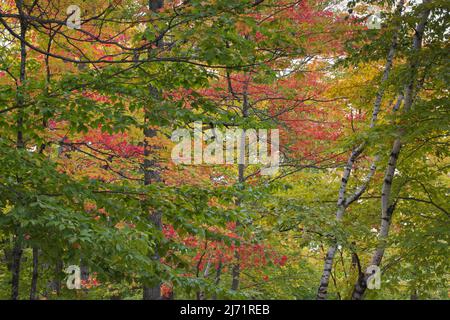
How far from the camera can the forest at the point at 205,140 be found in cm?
623

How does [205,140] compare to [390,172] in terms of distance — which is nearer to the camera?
[390,172]

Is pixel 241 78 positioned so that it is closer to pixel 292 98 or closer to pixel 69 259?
pixel 292 98

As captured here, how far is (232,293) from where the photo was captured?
21.5 feet

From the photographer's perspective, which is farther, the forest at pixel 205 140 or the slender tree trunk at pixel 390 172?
the slender tree trunk at pixel 390 172

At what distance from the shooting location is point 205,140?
11773 mm

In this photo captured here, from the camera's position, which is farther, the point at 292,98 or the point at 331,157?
the point at 331,157

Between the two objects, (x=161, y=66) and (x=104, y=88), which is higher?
(x=161, y=66)

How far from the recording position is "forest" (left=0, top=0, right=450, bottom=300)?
20.4ft

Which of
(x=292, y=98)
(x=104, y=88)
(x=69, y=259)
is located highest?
(x=292, y=98)

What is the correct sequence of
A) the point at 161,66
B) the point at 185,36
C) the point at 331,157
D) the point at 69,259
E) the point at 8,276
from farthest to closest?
the point at 331,157 → the point at 8,276 → the point at 161,66 → the point at 185,36 → the point at 69,259

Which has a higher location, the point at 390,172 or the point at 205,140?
the point at 205,140

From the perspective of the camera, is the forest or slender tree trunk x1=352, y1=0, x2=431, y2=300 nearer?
the forest
